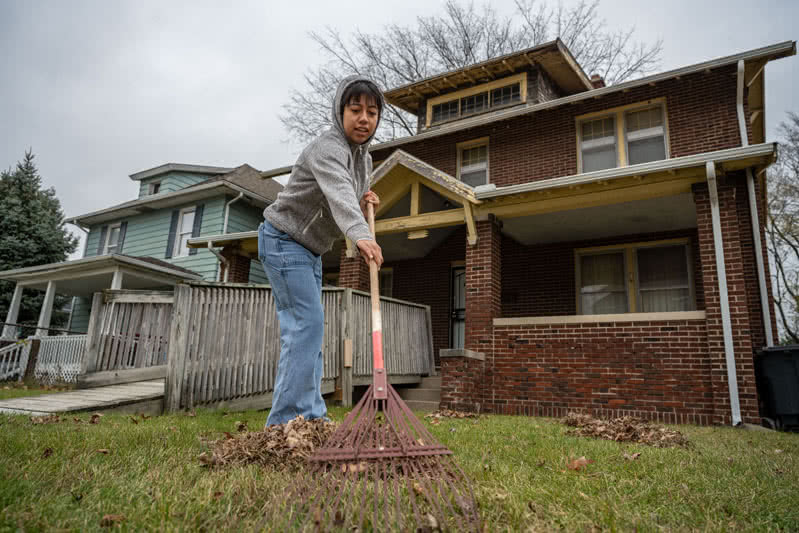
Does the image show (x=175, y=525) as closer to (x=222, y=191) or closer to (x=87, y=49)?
(x=222, y=191)

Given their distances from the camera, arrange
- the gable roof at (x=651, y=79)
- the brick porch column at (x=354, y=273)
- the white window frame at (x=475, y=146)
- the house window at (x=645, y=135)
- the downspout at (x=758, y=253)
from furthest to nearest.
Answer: the white window frame at (x=475, y=146) → the house window at (x=645, y=135) → the brick porch column at (x=354, y=273) → the gable roof at (x=651, y=79) → the downspout at (x=758, y=253)

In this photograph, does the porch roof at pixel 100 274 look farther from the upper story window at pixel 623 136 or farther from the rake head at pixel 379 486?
the rake head at pixel 379 486

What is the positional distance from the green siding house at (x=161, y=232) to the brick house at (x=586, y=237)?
3.67 m

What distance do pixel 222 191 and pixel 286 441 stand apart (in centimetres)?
1469

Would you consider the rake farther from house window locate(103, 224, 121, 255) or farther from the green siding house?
house window locate(103, 224, 121, 255)

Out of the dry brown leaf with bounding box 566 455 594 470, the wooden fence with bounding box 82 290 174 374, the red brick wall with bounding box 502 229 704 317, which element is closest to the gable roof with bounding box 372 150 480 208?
the red brick wall with bounding box 502 229 704 317

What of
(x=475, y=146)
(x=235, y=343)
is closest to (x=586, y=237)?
(x=475, y=146)

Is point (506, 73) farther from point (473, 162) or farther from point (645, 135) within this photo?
point (645, 135)

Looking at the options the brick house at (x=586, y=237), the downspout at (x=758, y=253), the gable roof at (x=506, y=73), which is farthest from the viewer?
the gable roof at (x=506, y=73)

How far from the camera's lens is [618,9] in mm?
21906

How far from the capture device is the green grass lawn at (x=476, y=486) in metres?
1.68

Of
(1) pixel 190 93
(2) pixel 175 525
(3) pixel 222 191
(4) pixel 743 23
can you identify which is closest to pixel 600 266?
(2) pixel 175 525

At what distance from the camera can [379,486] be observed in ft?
6.62

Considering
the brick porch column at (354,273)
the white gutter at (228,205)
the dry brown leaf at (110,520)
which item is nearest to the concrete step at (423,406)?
the brick porch column at (354,273)
